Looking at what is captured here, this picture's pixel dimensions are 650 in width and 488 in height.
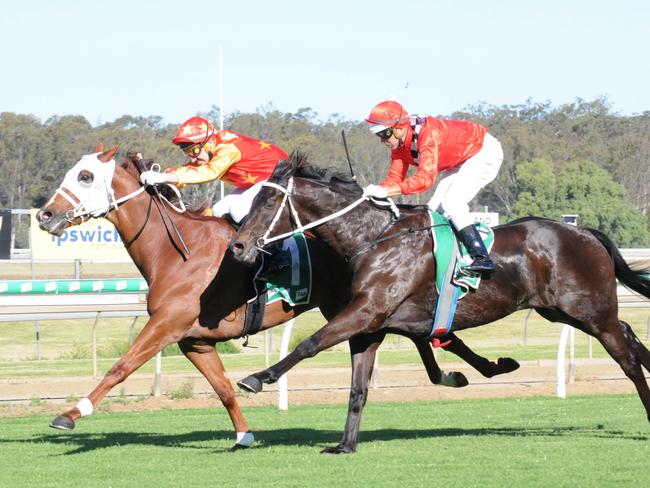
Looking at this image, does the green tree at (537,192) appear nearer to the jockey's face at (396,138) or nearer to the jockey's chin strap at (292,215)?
the jockey's face at (396,138)

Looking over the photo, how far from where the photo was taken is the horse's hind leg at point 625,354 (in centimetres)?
811

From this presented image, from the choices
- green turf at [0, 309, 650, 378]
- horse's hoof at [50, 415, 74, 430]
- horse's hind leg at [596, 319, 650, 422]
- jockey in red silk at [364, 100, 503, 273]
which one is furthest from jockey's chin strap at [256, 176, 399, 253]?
green turf at [0, 309, 650, 378]

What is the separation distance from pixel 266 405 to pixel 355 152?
52.5 metres

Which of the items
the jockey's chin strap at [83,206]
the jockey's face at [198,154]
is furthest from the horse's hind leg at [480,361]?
the jockey's chin strap at [83,206]

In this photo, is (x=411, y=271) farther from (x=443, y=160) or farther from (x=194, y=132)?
(x=194, y=132)

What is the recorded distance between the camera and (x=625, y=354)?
26.7ft

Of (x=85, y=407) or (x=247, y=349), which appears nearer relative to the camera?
(x=85, y=407)

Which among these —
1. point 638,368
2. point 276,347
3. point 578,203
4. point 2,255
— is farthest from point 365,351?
point 578,203

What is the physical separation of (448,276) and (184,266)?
6.11 ft

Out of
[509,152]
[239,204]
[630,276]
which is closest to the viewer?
[239,204]

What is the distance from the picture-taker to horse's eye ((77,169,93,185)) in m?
7.91

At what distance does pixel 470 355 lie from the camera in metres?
8.62

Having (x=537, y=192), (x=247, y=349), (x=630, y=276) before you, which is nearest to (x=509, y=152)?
(x=537, y=192)

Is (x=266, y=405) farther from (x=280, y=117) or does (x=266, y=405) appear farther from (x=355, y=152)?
(x=280, y=117)
